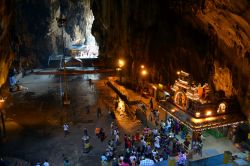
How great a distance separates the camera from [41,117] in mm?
27328

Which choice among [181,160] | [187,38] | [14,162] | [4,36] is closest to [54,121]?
[14,162]

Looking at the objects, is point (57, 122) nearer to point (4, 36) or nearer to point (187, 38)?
point (4, 36)

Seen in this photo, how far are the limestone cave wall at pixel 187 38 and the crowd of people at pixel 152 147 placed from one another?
176 inches

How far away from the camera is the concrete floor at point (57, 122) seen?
19.8 meters

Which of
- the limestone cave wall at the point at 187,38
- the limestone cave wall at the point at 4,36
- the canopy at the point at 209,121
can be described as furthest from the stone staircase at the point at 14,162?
the limestone cave wall at the point at 187,38

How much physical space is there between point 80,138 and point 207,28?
505 inches

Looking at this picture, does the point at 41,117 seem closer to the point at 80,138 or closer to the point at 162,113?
the point at 80,138

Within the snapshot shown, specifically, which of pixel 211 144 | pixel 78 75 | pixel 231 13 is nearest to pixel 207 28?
pixel 231 13

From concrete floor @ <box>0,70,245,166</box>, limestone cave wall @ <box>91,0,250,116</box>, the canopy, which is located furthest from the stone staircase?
limestone cave wall @ <box>91,0,250,116</box>

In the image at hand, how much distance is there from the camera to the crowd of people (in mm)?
16641

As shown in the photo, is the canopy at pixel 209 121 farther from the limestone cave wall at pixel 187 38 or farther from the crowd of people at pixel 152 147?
the crowd of people at pixel 152 147

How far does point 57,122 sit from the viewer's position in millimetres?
25844

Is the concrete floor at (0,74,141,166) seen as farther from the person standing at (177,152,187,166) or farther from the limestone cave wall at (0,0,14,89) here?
the person standing at (177,152,187,166)

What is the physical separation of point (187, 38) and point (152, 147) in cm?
1015
